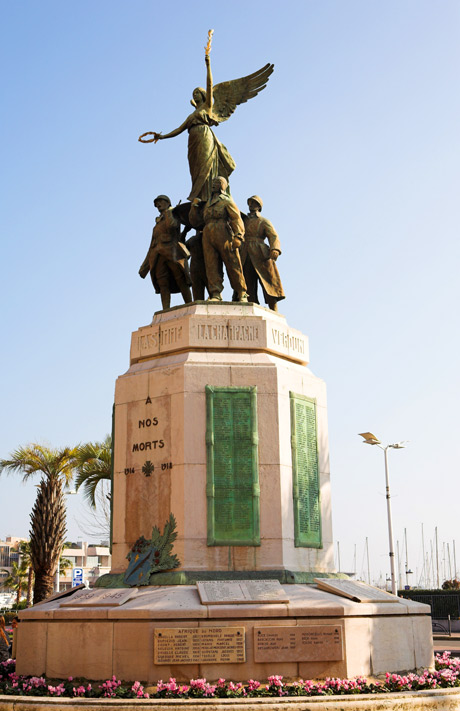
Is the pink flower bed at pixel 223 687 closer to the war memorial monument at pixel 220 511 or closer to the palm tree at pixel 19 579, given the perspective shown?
the war memorial monument at pixel 220 511

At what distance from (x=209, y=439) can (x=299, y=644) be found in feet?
11.3

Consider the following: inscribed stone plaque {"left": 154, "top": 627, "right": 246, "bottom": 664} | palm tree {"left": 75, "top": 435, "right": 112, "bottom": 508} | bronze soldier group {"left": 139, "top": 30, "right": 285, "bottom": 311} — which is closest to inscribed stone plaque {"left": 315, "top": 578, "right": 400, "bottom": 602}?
inscribed stone plaque {"left": 154, "top": 627, "right": 246, "bottom": 664}

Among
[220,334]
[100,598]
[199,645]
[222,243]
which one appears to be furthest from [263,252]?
[199,645]

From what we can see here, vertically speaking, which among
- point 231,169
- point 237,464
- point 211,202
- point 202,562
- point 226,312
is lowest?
point 202,562

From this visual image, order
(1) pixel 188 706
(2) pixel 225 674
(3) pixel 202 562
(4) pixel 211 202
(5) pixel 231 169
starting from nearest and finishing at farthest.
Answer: (1) pixel 188 706
(2) pixel 225 674
(3) pixel 202 562
(4) pixel 211 202
(5) pixel 231 169

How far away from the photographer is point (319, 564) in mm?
12969

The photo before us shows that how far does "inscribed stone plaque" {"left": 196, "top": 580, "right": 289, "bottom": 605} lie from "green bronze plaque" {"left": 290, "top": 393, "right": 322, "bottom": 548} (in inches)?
56.8

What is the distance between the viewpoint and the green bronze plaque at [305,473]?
12781mm

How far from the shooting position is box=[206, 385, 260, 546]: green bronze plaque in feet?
40.1

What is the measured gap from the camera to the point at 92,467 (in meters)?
25.8

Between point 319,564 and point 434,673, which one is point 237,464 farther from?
point 434,673

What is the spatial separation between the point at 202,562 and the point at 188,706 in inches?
Result: 120

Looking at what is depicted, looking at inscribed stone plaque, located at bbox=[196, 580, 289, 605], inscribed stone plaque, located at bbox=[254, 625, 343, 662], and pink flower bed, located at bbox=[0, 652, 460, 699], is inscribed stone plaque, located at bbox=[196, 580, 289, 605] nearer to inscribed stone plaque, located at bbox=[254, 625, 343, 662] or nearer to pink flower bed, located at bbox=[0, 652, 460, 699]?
inscribed stone plaque, located at bbox=[254, 625, 343, 662]

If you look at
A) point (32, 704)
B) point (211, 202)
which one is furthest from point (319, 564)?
point (211, 202)
